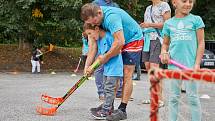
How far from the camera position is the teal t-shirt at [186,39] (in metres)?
4.58

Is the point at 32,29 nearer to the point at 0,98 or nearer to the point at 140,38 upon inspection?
the point at 0,98

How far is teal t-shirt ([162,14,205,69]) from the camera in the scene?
458 centimetres

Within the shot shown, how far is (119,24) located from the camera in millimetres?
5391

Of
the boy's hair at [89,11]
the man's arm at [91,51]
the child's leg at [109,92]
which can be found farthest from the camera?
the man's arm at [91,51]

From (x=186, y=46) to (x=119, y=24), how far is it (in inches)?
41.7

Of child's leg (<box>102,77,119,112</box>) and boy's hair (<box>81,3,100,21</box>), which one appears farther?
child's leg (<box>102,77,119,112</box>)

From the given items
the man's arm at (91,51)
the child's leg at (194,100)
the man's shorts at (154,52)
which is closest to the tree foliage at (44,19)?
the man's shorts at (154,52)

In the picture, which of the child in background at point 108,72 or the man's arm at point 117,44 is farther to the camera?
the child in background at point 108,72

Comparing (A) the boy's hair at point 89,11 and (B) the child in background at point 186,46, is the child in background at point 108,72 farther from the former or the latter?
(B) the child in background at point 186,46

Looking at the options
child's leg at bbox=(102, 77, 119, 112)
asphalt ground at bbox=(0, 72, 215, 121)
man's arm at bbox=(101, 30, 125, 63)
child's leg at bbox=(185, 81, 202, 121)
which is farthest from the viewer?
asphalt ground at bbox=(0, 72, 215, 121)

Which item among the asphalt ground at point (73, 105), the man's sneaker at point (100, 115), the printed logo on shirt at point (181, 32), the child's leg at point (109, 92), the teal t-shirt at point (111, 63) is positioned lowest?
the asphalt ground at point (73, 105)

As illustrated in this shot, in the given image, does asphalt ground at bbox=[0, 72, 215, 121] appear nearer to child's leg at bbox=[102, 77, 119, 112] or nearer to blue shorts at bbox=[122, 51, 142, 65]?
child's leg at bbox=[102, 77, 119, 112]

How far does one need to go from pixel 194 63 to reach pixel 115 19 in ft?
3.95

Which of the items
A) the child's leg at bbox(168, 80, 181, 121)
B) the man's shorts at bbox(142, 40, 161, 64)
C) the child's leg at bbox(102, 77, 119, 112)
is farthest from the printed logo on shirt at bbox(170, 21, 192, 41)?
the man's shorts at bbox(142, 40, 161, 64)
